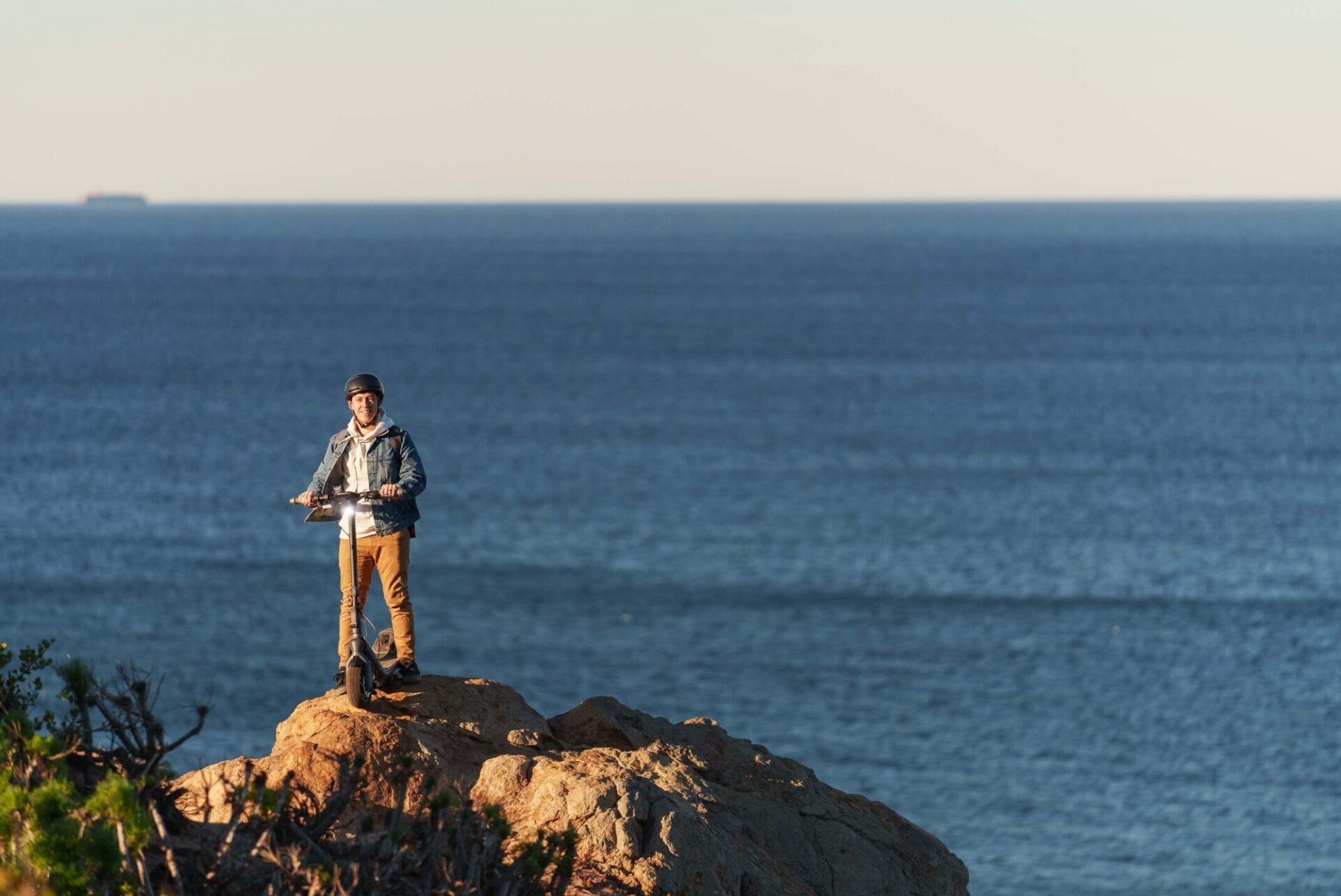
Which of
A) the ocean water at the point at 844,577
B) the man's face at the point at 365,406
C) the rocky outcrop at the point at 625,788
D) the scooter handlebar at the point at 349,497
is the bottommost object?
the ocean water at the point at 844,577

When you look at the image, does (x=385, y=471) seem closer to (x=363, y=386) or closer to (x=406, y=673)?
(x=363, y=386)

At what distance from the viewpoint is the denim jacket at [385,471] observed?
1528 cm

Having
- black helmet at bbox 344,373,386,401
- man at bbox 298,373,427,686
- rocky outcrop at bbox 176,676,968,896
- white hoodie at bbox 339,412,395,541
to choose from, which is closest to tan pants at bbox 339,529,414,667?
man at bbox 298,373,427,686

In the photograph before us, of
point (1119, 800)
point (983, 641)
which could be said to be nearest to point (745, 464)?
point (983, 641)

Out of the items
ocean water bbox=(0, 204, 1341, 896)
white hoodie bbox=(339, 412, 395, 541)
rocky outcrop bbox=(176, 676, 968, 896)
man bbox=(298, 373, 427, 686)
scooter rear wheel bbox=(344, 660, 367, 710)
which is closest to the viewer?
rocky outcrop bbox=(176, 676, 968, 896)

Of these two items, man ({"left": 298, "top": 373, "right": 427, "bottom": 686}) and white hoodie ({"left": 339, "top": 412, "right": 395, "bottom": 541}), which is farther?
white hoodie ({"left": 339, "top": 412, "right": 395, "bottom": 541})

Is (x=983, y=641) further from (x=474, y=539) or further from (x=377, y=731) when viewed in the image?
(x=377, y=731)

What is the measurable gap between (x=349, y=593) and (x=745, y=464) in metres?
110

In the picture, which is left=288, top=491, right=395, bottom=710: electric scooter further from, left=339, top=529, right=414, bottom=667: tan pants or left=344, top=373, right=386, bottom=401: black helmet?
left=344, top=373, right=386, bottom=401: black helmet

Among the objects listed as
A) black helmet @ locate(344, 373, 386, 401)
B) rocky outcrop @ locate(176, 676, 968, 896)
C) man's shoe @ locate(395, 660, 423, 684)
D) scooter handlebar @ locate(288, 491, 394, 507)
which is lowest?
rocky outcrop @ locate(176, 676, 968, 896)

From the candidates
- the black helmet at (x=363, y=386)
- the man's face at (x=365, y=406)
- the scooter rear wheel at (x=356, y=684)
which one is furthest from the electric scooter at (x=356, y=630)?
the black helmet at (x=363, y=386)

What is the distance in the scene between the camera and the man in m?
15.2

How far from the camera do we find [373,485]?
15320 millimetres

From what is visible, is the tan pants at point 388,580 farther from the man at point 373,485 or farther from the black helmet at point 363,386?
the black helmet at point 363,386
